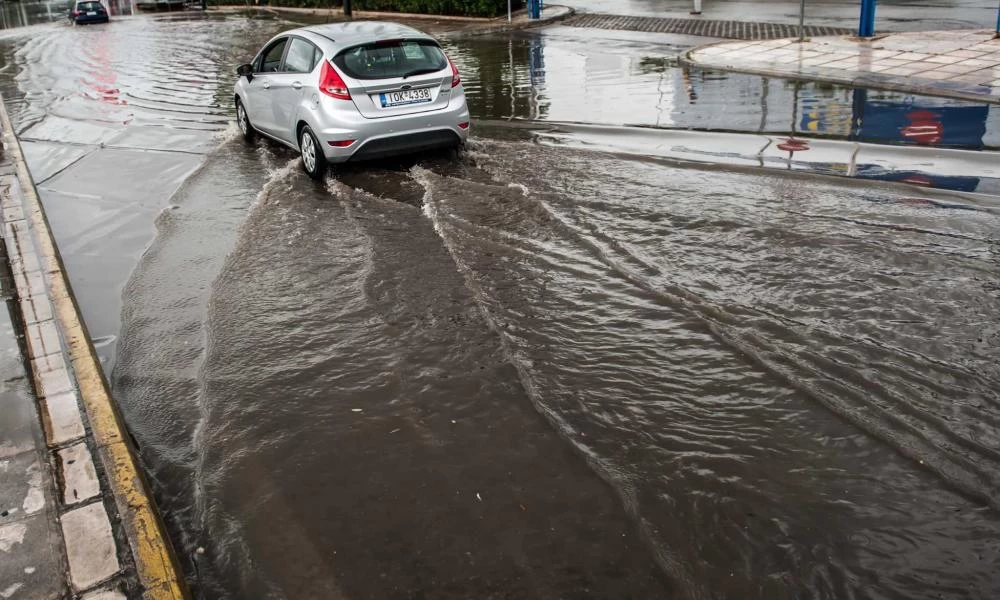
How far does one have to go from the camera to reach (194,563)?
3.91 m

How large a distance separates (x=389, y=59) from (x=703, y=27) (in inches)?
567

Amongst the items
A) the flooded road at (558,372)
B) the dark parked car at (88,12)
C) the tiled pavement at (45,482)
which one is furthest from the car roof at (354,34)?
the dark parked car at (88,12)

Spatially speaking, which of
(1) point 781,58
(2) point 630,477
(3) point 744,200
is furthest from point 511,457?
(1) point 781,58

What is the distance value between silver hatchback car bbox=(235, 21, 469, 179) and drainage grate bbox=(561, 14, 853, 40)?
455 inches

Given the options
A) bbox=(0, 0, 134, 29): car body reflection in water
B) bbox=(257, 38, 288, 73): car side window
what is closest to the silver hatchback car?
bbox=(257, 38, 288, 73): car side window

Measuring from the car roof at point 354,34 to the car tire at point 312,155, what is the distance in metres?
1.01

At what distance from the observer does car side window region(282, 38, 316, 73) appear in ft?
33.7

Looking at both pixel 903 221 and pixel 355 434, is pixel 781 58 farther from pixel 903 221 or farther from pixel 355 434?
pixel 355 434

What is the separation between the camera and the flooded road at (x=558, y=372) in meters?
3.87

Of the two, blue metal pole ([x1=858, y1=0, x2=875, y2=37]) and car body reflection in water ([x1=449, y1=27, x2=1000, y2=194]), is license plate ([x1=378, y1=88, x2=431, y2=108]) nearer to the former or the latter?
car body reflection in water ([x1=449, y1=27, x2=1000, y2=194])

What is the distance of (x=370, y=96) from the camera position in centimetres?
973

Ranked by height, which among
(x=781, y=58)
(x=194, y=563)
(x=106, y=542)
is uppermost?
(x=781, y=58)

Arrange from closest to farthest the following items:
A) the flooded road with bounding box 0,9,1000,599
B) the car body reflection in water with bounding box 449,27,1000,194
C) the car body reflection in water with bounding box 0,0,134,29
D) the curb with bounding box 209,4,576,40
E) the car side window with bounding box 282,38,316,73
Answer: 1. the flooded road with bounding box 0,9,1000,599
2. the car body reflection in water with bounding box 449,27,1000,194
3. the car side window with bounding box 282,38,316,73
4. the curb with bounding box 209,4,576,40
5. the car body reflection in water with bounding box 0,0,134,29

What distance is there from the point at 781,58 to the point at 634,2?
49.0 ft
